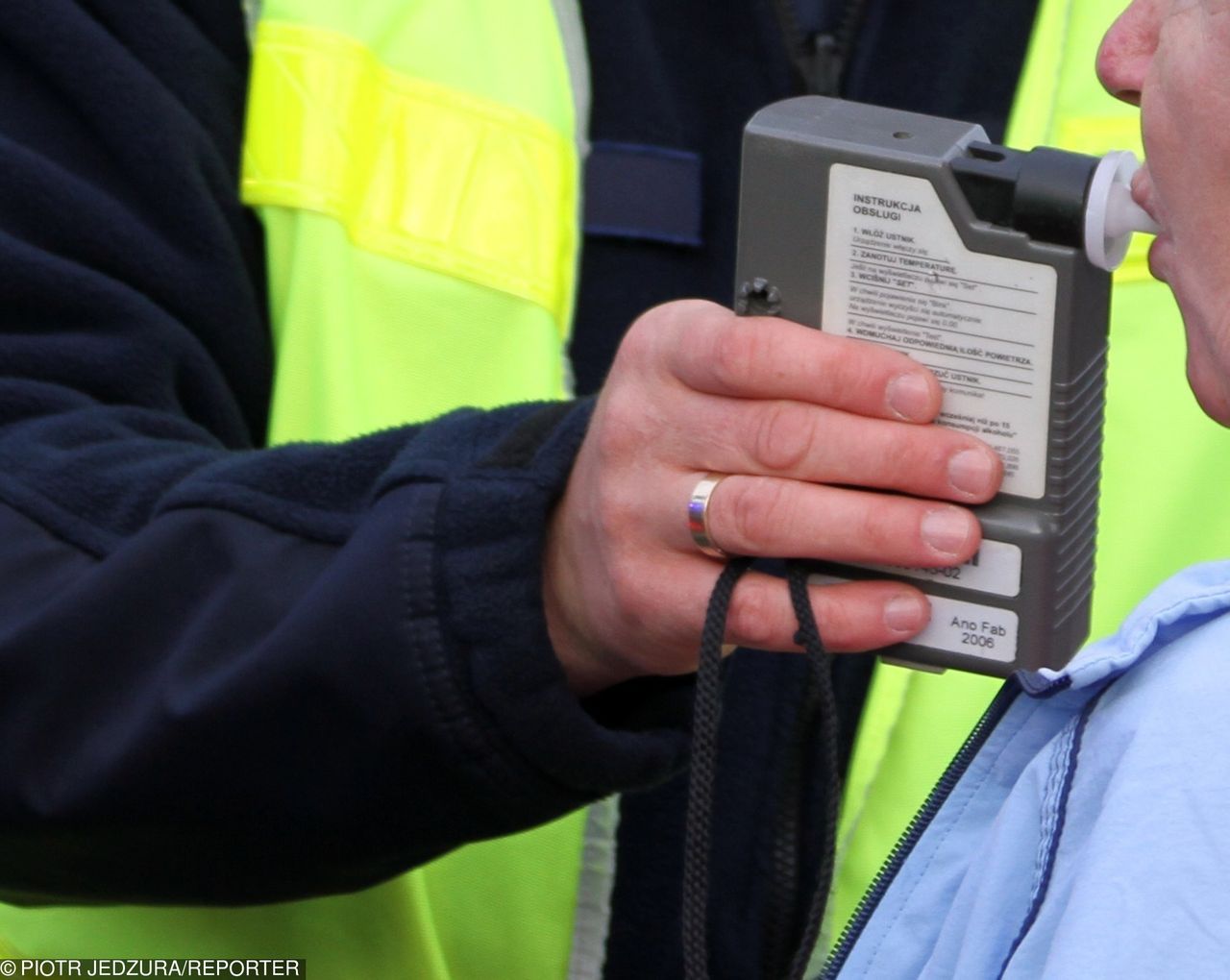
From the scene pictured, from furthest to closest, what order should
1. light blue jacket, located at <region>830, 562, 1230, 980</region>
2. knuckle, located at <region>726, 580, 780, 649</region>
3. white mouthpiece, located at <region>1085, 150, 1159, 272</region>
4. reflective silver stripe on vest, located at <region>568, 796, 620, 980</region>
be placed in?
reflective silver stripe on vest, located at <region>568, 796, 620, 980</region> < knuckle, located at <region>726, 580, 780, 649</region> < white mouthpiece, located at <region>1085, 150, 1159, 272</region> < light blue jacket, located at <region>830, 562, 1230, 980</region>

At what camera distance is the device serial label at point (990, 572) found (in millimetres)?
810

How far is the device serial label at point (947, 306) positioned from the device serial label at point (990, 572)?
3 cm

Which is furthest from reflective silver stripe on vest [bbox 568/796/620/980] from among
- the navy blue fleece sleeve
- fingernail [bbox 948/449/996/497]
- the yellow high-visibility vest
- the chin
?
the chin

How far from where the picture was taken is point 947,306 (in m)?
0.79

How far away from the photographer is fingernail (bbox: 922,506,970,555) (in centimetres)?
80

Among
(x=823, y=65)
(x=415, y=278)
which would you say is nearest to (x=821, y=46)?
(x=823, y=65)

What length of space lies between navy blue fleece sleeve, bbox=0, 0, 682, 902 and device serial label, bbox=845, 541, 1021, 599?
22 cm

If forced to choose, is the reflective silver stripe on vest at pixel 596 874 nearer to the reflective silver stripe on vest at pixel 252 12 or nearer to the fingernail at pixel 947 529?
the fingernail at pixel 947 529

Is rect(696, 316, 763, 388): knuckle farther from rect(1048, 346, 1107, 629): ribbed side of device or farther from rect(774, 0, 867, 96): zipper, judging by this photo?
rect(774, 0, 867, 96): zipper

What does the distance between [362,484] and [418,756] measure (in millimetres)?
173

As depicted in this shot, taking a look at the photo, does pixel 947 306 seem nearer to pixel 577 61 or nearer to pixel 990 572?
pixel 990 572

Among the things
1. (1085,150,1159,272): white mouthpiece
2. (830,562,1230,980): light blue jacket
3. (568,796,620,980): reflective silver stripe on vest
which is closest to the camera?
(830,562,1230,980): light blue jacket

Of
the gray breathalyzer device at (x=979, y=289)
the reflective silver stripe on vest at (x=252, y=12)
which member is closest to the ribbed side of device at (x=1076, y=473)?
the gray breathalyzer device at (x=979, y=289)

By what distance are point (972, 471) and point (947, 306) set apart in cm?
8
